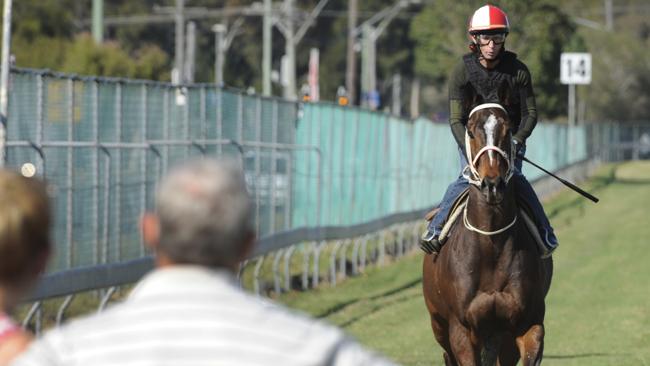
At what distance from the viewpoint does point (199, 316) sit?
402cm

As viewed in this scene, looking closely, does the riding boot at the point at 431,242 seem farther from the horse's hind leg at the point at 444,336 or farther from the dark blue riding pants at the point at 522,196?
the horse's hind leg at the point at 444,336

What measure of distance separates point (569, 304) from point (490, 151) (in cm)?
1149

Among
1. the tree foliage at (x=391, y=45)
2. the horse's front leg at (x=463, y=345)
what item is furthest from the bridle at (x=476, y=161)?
the tree foliage at (x=391, y=45)

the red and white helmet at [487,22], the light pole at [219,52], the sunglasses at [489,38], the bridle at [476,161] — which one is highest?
the red and white helmet at [487,22]

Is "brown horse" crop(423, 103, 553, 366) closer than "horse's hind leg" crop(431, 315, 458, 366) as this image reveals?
Yes

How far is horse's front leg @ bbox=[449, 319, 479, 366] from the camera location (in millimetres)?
11227

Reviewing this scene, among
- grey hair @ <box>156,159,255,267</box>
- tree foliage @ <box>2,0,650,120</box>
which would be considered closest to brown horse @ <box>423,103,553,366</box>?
grey hair @ <box>156,159,255,267</box>

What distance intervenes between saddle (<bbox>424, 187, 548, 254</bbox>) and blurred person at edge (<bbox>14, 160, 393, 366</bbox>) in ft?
24.2

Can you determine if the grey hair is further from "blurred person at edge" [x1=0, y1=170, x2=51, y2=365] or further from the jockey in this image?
the jockey

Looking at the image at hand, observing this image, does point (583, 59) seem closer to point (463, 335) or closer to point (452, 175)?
point (452, 175)

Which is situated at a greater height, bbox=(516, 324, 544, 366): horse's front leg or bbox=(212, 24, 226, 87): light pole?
bbox=(212, 24, 226, 87): light pole

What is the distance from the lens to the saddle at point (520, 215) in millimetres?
11453

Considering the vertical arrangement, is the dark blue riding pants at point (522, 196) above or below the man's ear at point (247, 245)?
below

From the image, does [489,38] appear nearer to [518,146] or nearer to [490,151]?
[518,146]
